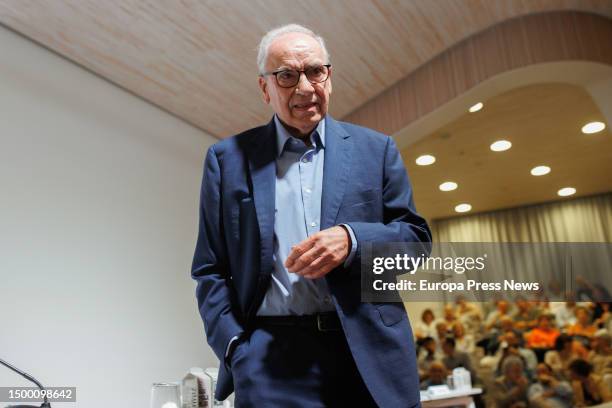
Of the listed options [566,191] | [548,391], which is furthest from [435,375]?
[566,191]

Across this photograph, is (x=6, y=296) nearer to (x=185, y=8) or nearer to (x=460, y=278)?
(x=185, y=8)

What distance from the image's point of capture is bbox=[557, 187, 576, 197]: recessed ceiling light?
6.96m

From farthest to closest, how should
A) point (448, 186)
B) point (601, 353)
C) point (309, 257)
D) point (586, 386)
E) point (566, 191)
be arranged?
1. point (566, 191)
2. point (448, 186)
3. point (586, 386)
4. point (601, 353)
5. point (309, 257)

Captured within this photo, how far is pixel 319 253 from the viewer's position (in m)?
0.79

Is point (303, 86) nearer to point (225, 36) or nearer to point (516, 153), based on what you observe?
point (225, 36)

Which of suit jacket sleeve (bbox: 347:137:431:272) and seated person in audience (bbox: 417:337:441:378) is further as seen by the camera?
seated person in audience (bbox: 417:337:441:378)

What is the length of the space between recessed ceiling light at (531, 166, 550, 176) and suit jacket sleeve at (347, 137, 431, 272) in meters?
5.83

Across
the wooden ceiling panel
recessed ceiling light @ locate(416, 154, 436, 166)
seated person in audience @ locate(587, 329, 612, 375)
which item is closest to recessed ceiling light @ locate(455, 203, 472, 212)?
the wooden ceiling panel

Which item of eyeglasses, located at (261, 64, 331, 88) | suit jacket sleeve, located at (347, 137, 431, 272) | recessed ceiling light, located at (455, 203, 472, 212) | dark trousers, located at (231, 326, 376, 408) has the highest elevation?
recessed ceiling light, located at (455, 203, 472, 212)

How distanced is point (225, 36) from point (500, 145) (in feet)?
12.0

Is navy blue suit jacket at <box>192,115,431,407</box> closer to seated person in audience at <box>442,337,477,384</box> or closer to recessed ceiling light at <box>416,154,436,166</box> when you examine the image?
seated person in audience at <box>442,337,477,384</box>

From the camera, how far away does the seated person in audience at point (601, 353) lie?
2.51 m

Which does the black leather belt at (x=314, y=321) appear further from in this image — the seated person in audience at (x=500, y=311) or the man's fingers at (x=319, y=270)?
the seated person in audience at (x=500, y=311)

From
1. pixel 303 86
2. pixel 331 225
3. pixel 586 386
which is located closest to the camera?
pixel 331 225
